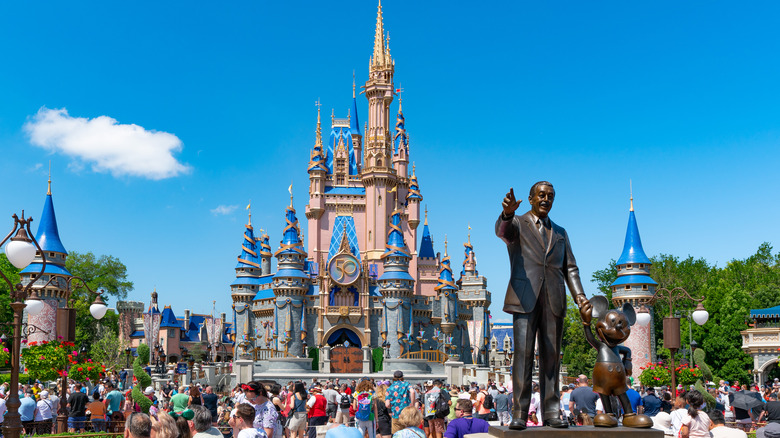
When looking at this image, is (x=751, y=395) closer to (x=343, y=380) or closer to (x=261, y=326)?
(x=343, y=380)

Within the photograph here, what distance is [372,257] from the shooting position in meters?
59.4

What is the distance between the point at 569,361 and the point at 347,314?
23635 millimetres

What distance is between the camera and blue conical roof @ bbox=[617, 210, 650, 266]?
49.3m

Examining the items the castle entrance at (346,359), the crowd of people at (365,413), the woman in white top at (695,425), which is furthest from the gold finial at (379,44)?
Result: the woman in white top at (695,425)

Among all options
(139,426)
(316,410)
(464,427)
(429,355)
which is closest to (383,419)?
(316,410)

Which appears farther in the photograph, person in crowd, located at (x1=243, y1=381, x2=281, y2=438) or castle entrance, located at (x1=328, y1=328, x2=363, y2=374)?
castle entrance, located at (x1=328, y1=328, x2=363, y2=374)

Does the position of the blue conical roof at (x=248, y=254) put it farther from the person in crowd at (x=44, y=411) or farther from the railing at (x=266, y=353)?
the person in crowd at (x=44, y=411)

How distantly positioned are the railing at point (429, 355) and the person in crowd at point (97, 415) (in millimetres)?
36109

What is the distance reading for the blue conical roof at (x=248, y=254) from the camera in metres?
59.4

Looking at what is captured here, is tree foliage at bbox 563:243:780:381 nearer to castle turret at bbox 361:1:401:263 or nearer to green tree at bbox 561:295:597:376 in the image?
green tree at bbox 561:295:597:376

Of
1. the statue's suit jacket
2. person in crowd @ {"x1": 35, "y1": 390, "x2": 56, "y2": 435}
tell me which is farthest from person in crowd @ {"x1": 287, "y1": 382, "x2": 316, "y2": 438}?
the statue's suit jacket

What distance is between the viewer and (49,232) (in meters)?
46.7

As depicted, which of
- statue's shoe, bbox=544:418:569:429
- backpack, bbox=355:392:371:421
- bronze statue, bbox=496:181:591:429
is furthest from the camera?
backpack, bbox=355:392:371:421

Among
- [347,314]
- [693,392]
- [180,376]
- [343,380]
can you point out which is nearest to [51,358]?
[693,392]
